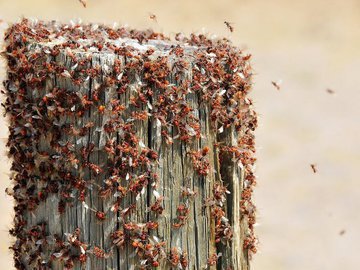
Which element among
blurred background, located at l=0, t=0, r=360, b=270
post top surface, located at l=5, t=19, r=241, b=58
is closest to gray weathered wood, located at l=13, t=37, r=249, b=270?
post top surface, located at l=5, t=19, r=241, b=58

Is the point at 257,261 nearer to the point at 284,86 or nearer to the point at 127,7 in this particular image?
the point at 284,86

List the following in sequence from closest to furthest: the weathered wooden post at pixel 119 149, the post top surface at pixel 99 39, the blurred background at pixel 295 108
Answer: the weathered wooden post at pixel 119 149 → the post top surface at pixel 99 39 → the blurred background at pixel 295 108

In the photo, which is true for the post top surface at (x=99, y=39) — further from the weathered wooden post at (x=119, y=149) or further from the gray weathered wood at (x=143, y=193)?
the gray weathered wood at (x=143, y=193)

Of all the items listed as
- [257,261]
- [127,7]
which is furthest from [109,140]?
[127,7]

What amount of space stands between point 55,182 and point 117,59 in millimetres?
659

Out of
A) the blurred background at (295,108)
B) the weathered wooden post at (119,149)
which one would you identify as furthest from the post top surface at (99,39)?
the blurred background at (295,108)

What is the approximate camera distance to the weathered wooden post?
3660mm

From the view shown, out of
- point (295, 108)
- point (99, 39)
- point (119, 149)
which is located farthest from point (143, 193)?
point (295, 108)

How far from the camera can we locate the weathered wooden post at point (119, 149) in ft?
12.0

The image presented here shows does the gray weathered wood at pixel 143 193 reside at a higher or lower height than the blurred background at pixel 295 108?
lower

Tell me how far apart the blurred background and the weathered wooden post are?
548 centimetres

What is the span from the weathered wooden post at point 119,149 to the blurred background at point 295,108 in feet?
18.0

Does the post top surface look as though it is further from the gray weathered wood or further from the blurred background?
the blurred background

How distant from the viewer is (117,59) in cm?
365
